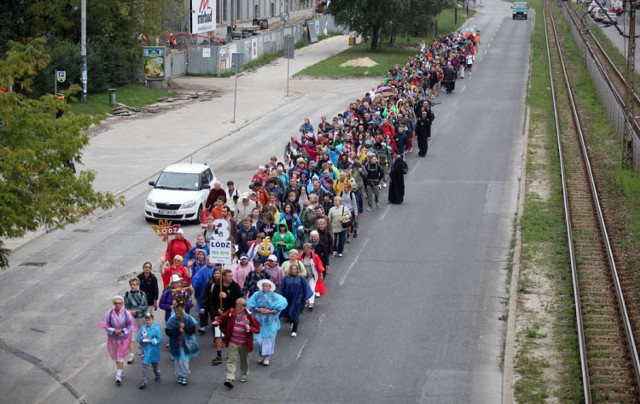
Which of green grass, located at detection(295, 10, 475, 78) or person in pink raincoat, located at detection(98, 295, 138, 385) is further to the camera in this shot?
green grass, located at detection(295, 10, 475, 78)

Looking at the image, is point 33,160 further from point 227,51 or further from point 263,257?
point 227,51

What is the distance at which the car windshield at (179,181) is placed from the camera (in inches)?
1094

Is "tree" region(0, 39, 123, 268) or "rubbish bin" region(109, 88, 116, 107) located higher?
"tree" region(0, 39, 123, 268)

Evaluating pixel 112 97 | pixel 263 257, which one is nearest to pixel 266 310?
pixel 263 257

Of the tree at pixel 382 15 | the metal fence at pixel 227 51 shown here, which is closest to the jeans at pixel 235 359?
the metal fence at pixel 227 51

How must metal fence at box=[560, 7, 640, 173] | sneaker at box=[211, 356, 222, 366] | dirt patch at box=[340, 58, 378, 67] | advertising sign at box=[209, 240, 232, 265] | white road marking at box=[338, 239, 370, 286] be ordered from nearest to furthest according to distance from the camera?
sneaker at box=[211, 356, 222, 366], advertising sign at box=[209, 240, 232, 265], white road marking at box=[338, 239, 370, 286], metal fence at box=[560, 7, 640, 173], dirt patch at box=[340, 58, 378, 67]

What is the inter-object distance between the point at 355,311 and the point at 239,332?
159 inches

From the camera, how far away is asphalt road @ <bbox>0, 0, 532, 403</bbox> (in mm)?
15969

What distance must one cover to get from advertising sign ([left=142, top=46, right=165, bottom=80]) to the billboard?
8.37 metres

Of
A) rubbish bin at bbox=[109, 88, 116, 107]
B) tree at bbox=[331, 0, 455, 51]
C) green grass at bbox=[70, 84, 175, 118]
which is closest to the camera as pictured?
green grass at bbox=[70, 84, 175, 118]

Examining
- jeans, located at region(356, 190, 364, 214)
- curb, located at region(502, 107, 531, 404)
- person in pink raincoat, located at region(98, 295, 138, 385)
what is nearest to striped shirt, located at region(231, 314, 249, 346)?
person in pink raincoat, located at region(98, 295, 138, 385)

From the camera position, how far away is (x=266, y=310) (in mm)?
16531

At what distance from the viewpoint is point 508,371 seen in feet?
54.0

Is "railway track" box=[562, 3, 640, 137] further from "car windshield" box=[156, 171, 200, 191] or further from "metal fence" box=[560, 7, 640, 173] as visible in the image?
"car windshield" box=[156, 171, 200, 191]
